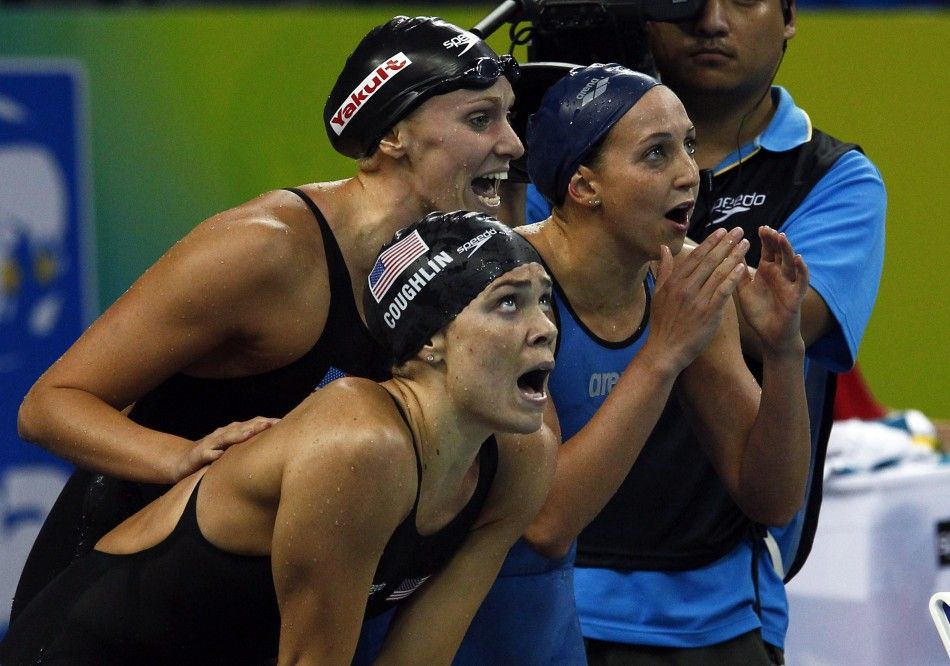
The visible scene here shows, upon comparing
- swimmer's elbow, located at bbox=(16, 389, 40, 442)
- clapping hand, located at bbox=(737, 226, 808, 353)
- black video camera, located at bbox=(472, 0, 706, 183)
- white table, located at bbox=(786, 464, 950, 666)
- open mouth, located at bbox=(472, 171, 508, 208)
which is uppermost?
black video camera, located at bbox=(472, 0, 706, 183)

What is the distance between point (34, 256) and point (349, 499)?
10.9ft

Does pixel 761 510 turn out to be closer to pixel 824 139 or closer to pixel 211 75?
pixel 824 139

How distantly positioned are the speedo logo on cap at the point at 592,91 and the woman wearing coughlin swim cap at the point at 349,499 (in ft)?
1.31

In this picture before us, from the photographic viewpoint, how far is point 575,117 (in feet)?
8.61

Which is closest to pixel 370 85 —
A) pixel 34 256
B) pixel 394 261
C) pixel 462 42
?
pixel 462 42

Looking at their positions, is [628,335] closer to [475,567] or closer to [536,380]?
[536,380]

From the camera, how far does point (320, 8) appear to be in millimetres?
5602

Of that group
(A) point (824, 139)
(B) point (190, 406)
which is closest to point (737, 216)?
(A) point (824, 139)

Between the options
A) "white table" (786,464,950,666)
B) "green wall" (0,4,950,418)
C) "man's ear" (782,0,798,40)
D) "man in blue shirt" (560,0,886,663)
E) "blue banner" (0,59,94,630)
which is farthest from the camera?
"green wall" (0,4,950,418)

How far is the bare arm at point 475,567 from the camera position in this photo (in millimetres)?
2393

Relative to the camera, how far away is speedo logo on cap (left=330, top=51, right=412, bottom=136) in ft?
8.50

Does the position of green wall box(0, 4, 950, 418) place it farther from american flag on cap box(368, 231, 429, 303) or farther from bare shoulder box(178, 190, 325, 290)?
american flag on cap box(368, 231, 429, 303)

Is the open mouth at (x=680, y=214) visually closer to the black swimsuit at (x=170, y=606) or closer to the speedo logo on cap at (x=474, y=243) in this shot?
the speedo logo on cap at (x=474, y=243)

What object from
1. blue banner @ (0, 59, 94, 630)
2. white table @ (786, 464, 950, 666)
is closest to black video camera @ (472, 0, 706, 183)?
white table @ (786, 464, 950, 666)
